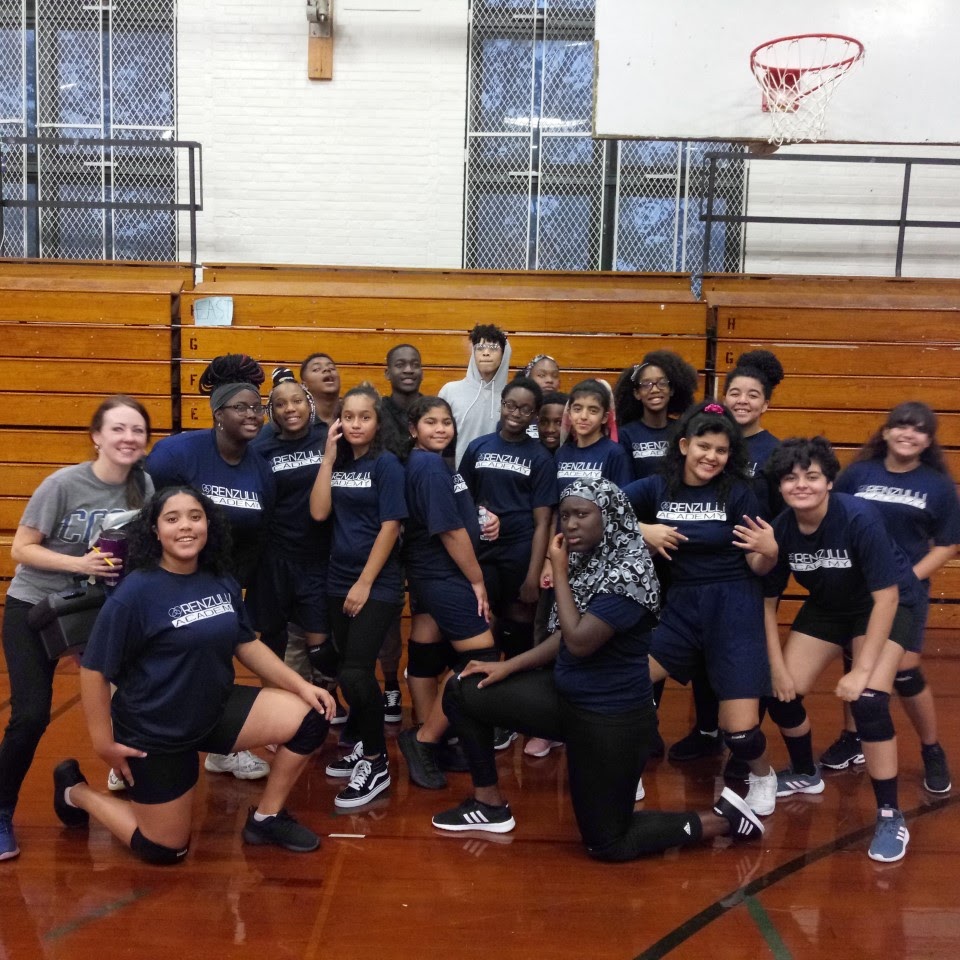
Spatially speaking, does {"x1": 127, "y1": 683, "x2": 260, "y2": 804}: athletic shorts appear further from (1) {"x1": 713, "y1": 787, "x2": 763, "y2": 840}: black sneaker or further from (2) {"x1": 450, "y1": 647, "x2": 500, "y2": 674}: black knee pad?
(1) {"x1": 713, "y1": 787, "x2": 763, "y2": 840}: black sneaker

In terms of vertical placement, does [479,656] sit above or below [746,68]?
below

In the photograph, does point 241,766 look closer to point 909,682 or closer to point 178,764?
point 178,764

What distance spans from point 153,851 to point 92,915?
30 cm

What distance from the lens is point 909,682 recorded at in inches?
148

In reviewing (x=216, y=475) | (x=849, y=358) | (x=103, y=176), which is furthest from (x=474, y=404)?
(x=103, y=176)

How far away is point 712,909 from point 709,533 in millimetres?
1282

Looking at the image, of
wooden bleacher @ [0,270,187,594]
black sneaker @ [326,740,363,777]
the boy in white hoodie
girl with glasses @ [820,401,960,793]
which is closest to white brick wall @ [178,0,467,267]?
wooden bleacher @ [0,270,187,594]

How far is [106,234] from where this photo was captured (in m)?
7.78

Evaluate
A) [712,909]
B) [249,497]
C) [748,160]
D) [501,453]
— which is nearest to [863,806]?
[712,909]

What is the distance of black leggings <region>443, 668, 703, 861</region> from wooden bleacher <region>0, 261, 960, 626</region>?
403 centimetres

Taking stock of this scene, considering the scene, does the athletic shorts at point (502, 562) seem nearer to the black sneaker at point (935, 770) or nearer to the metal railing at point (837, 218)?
the black sneaker at point (935, 770)

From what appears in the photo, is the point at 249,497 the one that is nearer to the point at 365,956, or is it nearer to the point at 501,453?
the point at 501,453

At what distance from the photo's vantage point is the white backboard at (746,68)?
5500 millimetres

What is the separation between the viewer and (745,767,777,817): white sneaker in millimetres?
3588
